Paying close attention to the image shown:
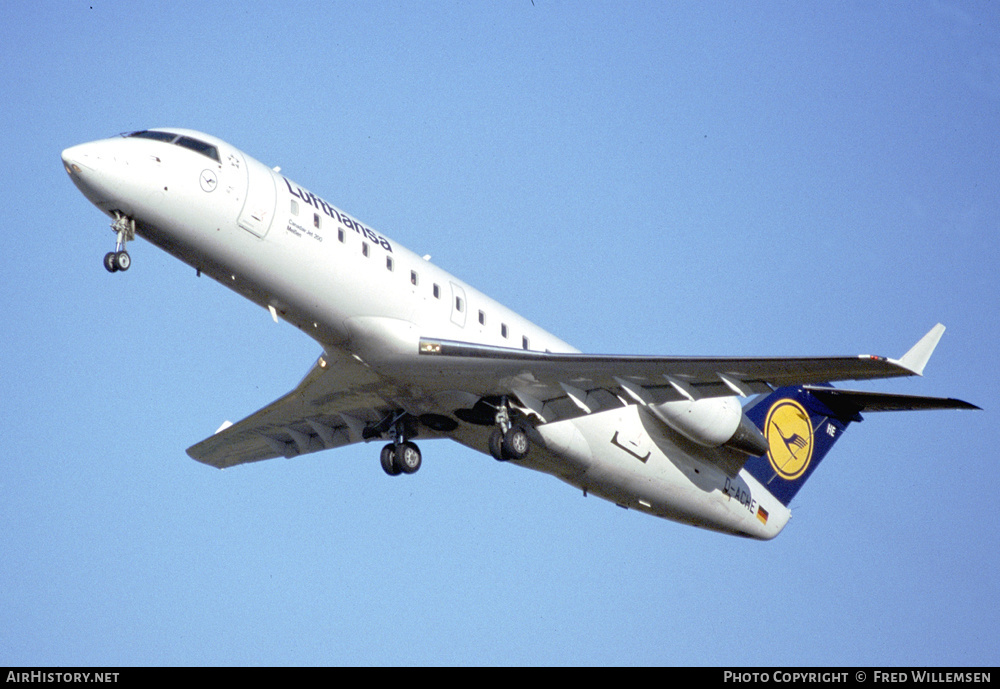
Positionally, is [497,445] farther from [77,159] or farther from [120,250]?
[77,159]

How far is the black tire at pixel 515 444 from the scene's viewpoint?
1886cm

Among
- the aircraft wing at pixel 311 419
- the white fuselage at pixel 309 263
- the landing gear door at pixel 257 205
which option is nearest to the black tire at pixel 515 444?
the white fuselage at pixel 309 263

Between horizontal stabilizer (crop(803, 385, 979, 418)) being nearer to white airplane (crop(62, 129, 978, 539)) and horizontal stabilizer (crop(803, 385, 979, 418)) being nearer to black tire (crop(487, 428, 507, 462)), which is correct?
white airplane (crop(62, 129, 978, 539))

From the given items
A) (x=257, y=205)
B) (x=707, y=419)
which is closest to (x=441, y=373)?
(x=257, y=205)

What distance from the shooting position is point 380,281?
17609mm

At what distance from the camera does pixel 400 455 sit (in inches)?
806

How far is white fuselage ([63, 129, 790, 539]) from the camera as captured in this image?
16266mm

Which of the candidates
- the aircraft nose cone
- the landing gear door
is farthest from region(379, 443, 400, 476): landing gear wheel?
the aircraft nose cone

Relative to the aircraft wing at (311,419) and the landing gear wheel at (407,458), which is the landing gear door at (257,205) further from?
the landing gear wheel at (407,458)

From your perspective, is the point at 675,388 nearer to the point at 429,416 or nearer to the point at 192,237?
the point at 429,416

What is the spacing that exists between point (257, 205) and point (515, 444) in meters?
5.32

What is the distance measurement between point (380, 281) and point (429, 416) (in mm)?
3141
